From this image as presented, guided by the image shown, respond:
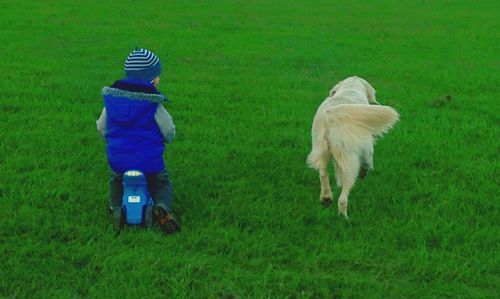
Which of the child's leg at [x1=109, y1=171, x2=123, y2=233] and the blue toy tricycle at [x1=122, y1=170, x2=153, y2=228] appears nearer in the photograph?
the blue toy tricycle at [x1=122, y1=170, x2=153, y2=228]

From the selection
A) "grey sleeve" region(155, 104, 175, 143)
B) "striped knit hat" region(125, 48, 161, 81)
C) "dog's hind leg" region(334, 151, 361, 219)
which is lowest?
"dog's hind leg" region(334, 151, 361, 219)

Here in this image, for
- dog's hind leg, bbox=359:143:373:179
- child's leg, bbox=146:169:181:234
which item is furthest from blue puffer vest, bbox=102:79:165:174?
dog's hind leg, bbox=359:143:373:179

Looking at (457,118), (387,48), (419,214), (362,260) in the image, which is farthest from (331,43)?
(362,260)

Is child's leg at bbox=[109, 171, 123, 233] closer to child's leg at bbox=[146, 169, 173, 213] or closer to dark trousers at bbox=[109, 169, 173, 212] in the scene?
dark trousers at bbox=[109, 169, 173, 212]

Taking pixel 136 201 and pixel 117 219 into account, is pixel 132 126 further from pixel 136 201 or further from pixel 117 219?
pixel 117 219

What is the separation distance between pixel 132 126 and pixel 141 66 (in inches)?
20.2

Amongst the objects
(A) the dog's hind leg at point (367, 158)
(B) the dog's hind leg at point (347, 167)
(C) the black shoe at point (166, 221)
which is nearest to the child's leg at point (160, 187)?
(C) the black shoe at point (166, 221)

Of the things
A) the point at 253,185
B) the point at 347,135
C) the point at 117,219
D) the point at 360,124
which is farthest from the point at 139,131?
the point at 360,124

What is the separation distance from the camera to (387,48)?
1372 cm

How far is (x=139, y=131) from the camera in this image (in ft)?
15.1

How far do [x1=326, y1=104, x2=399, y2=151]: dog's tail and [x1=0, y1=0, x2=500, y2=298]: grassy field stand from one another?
710 mm

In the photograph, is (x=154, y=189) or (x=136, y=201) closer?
(x=136, y=201)

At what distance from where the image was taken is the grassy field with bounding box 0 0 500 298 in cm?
388

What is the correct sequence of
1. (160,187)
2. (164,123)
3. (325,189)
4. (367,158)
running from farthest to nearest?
1. (325,189)
2. (367,158)
3. (160,187)
4. (164,123)
